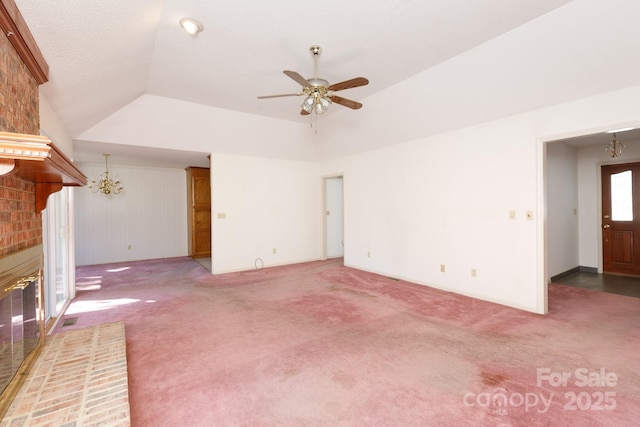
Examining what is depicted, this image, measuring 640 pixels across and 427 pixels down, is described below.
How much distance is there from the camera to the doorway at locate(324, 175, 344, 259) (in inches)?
290

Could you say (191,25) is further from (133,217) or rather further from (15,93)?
(133,217)

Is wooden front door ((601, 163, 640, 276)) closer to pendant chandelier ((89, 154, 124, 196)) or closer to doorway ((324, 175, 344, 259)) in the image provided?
doorway ((324, 175, 344, 259))

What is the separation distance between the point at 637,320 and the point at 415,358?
2806mm

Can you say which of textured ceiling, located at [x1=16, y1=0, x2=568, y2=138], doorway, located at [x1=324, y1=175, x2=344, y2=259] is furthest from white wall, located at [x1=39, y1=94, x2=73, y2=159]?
doorway, located at [x1=324, y1=175, x2=344, y2=259]

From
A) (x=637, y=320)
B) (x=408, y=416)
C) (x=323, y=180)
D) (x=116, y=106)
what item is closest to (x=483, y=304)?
(x=637, y=320)

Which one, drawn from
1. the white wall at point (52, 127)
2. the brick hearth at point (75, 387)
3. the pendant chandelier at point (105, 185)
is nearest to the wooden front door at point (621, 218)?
the brick hearth at point (75, 387)

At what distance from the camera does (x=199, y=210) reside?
755 cm

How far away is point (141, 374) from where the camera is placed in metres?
2.21

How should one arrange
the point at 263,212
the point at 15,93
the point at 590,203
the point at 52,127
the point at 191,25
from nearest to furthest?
the point at 15,93 < the point at 191,25 < the point at 52,127 < the point at 590,203 < the point at 263,212

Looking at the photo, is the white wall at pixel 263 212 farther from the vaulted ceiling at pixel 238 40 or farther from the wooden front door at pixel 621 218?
the wooden front door at pixel 621 218

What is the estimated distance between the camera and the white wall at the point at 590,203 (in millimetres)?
5516

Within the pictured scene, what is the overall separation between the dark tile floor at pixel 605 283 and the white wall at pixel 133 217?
883 centimetres

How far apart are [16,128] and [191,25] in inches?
62.8

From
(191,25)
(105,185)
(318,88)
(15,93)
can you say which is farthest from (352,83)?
(105,185)
